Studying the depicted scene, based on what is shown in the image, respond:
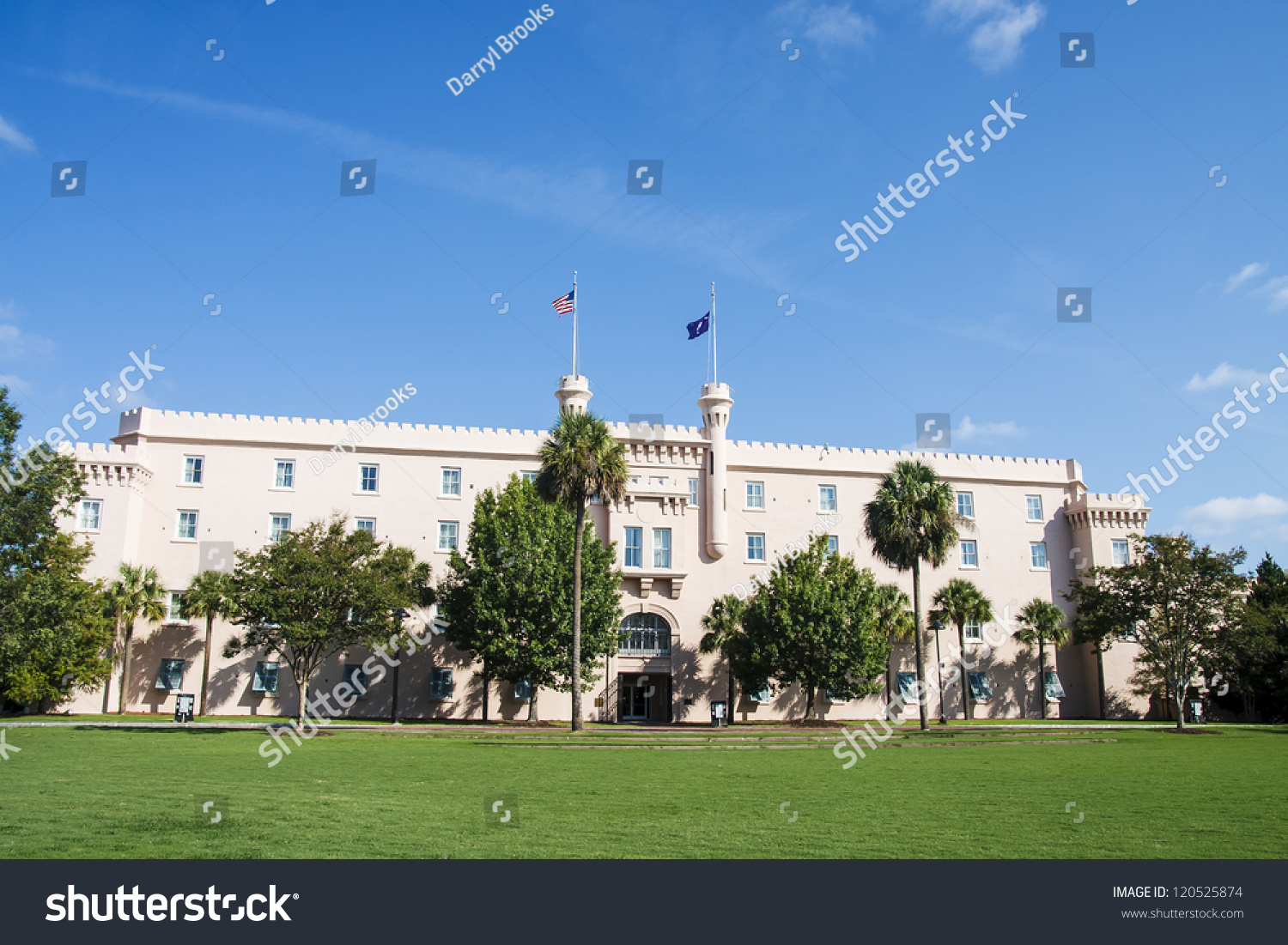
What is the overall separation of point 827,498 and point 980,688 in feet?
44.0

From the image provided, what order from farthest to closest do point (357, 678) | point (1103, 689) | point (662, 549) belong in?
point (1103, 689) < point (662, 549) < point (357, 678)

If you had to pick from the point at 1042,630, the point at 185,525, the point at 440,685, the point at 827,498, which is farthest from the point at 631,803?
the point at 1042,630

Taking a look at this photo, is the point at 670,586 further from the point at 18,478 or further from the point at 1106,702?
the point at 18,478

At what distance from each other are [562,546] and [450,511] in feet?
29.0

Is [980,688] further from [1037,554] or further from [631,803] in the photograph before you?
[631,803]

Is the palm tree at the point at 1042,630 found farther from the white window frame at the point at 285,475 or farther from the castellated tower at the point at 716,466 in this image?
the white window frame at the point at 285,475

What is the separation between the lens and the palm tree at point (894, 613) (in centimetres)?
5072

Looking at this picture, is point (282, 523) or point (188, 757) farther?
point (282, 523)

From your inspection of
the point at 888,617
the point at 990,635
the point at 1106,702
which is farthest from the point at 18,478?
the point at 1106,702

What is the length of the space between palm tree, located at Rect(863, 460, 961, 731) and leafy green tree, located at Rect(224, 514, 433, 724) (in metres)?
19.8

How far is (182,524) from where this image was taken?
48.3 meters

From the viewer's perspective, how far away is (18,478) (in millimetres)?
31547

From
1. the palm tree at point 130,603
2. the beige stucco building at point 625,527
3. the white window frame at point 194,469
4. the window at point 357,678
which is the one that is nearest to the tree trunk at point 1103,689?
the beige stucco building at point 625,527

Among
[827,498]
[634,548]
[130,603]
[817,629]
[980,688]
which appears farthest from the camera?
[827,498]
